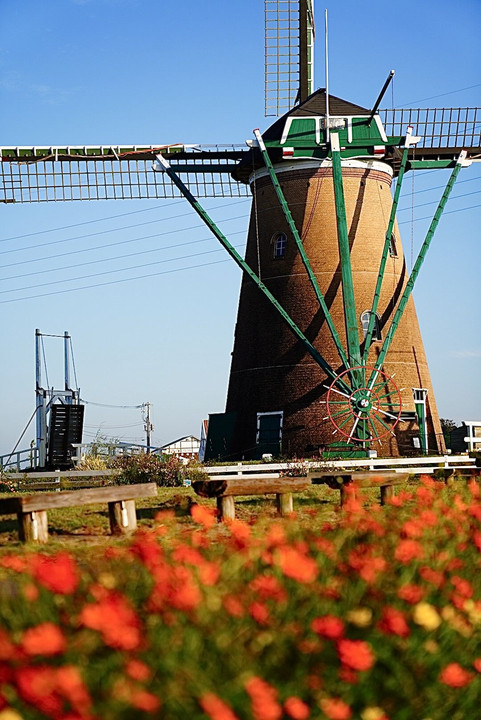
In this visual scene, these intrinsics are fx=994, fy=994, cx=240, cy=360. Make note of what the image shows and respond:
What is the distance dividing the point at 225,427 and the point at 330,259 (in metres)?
5.74

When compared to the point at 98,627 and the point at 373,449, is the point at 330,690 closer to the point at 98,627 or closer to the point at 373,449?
the point at 98,627

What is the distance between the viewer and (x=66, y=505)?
1045 cm

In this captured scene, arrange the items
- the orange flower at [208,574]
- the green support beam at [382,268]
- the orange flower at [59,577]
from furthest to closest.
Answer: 1. the green support beam at [382,268]
2. the orange flower at [208,574]
3. the orange flower at [59,577]

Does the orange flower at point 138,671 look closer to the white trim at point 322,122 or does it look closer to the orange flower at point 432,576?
the orange flower at point 432,576

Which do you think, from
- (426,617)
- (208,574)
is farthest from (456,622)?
Result: (208,574)

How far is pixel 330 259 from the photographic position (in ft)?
89.1

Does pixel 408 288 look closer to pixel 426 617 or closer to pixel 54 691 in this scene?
pixel 426 617

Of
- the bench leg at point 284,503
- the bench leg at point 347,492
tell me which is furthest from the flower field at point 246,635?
the bench leg at point 284,503

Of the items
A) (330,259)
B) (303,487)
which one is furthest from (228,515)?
(330,259)

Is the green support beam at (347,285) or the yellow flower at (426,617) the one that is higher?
the green support beam at (347,285)

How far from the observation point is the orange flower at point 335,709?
14.9 feet

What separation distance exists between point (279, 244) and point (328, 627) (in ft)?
77.0

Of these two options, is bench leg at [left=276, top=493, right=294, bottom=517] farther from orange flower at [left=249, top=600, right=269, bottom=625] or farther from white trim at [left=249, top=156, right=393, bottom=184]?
Answer: white trim at [left=249, top=156, right=393, bottom=184]

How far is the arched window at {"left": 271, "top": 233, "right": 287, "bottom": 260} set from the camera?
27.7m
